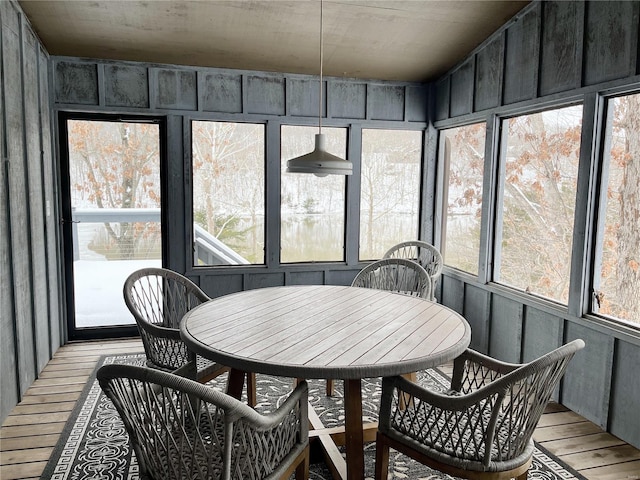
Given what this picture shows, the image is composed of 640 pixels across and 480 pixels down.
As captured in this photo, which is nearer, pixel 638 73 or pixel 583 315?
pixel 638 73

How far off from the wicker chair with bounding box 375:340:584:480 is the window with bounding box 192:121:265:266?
298 cm

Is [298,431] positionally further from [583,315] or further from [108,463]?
[583,315]

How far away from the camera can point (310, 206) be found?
16.0 feet

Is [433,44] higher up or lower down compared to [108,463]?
higher up

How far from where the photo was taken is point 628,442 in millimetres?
2818

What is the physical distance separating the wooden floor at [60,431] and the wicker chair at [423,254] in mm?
1478

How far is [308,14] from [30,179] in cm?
236

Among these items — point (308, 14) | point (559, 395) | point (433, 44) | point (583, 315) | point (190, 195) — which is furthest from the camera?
point (190, 195)

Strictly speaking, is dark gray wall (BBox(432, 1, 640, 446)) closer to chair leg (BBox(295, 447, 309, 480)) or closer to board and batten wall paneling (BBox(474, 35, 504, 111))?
board and batten wall paneling (BBox(474, 35, 504, 111))

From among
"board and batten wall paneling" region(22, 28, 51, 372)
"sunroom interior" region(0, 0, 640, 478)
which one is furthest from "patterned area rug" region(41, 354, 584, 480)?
"board and batten wall paneling" region(22, 28, 51, 372)

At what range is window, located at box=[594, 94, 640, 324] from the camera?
9.34ft

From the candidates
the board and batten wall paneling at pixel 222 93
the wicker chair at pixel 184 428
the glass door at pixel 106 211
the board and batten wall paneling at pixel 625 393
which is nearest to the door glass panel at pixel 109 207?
the glass door at pixel 106 211

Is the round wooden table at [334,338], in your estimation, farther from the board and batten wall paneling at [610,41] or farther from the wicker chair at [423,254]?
the board and batten wall paneling at [610,41]

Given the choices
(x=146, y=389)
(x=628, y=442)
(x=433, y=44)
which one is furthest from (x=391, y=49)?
(x=146, y=389)
